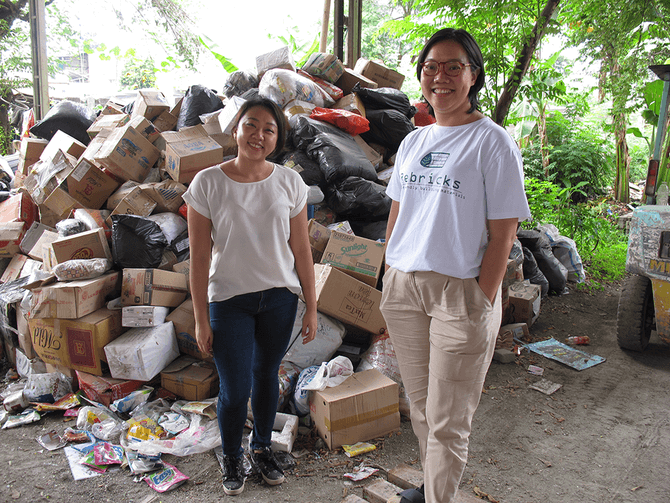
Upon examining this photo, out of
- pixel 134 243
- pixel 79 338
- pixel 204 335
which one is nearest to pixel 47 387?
pixel 79 338

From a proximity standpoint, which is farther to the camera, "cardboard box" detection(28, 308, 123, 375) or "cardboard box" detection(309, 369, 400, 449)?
"cardboard box" detection(28, 308, 123, 375)

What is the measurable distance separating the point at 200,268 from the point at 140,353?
46.6 inches

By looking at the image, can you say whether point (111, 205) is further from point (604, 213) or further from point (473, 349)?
point (604, 213)

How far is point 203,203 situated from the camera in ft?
5.63

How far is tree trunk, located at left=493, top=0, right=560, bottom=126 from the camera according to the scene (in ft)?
13.8

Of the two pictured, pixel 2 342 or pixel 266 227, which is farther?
pixel 2 342

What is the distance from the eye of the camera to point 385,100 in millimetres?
4465

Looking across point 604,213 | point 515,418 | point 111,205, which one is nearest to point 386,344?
point 515,418

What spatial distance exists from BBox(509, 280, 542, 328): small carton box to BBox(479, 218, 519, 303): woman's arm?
2.63 metres

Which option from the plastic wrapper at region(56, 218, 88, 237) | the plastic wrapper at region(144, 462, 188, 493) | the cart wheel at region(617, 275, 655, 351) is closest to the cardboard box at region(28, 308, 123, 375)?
the plastic wrapper at region(56, 218, 88, 237)

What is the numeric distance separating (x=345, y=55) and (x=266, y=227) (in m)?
5.40

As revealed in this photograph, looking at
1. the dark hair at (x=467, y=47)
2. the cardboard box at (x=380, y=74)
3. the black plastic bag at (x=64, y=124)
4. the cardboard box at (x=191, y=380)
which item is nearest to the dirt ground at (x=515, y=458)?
the cardboard box at (x=191, y=380)

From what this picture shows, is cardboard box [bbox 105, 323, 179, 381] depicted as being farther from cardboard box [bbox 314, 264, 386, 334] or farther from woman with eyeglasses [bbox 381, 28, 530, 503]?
woman with eyeglasses [bbox 381, 28, 530, 503]

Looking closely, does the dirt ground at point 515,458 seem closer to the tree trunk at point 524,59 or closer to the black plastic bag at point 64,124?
the tree trunk at point 524,59
